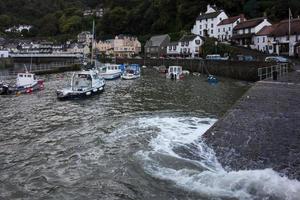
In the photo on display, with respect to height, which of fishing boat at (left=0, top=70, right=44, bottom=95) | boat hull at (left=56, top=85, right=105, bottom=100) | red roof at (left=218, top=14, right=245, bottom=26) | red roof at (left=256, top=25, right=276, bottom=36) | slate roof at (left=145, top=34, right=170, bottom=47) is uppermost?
red roof at (left=218, top=14, right=245, bottom=26)

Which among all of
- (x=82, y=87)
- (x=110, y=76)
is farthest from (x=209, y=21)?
(x=82, y=87)

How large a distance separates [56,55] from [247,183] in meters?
119

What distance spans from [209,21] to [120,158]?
92.1 m

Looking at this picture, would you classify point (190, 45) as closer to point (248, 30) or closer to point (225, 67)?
point (248, 30)

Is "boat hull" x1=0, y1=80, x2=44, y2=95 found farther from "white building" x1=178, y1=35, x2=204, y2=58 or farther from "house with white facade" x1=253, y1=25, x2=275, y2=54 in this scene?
"white building" x1=178, y1=35, x2=204, y2=58

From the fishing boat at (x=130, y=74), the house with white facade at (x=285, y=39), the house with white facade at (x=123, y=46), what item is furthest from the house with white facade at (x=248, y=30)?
the house with white facade at (x=123, y=46)

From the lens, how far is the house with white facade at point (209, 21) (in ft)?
335

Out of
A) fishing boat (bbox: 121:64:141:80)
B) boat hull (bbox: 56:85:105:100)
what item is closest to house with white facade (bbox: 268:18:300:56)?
fishing boat (bbox: 121:64:141:80)

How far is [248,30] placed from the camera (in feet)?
284

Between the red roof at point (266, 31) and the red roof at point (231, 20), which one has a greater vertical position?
the red roof at point (231, 20)

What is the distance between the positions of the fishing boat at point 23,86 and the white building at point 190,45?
54889 millimetres

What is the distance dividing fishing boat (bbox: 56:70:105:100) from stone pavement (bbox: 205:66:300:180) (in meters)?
19.6

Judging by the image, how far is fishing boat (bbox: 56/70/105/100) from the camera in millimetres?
38688

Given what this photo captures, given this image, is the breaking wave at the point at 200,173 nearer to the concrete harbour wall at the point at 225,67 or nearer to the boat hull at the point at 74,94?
the boat hull at the point at 74,94
